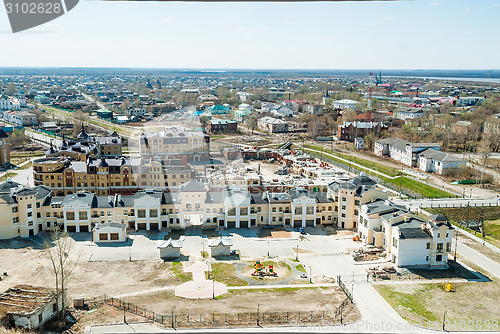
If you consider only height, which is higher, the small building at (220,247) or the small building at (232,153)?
the small building at (232,153)

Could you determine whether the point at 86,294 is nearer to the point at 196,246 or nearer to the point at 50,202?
the point at 196,246

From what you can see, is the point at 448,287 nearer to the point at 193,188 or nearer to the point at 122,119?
the point at 193,188

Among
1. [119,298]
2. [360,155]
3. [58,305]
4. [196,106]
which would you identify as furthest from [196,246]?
[196,106]

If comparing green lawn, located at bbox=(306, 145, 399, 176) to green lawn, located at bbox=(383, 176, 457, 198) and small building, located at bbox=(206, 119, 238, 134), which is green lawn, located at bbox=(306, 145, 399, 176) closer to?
green lawn, located at bbox=(383, 176, 457, 198)

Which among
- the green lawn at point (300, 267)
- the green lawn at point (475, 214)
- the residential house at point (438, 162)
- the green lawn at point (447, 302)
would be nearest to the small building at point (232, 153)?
the residential house at point (438, 162)

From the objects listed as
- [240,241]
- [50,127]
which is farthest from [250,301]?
[50,127]

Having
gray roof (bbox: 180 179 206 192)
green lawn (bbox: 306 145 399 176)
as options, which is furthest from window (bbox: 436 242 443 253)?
green lawn (bbox: 306 145 399 176)

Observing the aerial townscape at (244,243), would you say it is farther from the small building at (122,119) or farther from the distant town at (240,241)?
the small building at (122,119)
